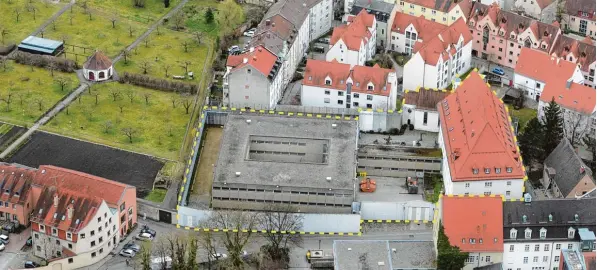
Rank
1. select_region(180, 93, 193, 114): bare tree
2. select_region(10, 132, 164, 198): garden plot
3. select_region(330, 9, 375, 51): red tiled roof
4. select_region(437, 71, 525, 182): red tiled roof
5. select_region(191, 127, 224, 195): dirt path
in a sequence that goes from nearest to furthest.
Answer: select_region(437, 71, 525, 182): red tiled roof → select_region(191, 127, 224, 195): dirt path → select_region(10, 132, 164, 198): garden plot → select_region(180, 93, 193, 114): bare tree → select_region(330, 9, 375, 51): red tiled roof

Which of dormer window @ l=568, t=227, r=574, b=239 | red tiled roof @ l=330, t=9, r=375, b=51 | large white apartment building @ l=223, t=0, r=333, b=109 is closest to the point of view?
dormer window @ l=568, t=227, r=574, b=239

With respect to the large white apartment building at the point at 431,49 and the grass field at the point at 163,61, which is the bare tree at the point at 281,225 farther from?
the grass field at the point at 163,61

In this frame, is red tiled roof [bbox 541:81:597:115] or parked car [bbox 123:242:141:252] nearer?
parked car [bbox 123:242:141:252]

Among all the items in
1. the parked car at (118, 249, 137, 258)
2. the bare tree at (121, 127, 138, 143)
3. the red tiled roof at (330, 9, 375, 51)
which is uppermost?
the red tiled roof at (330, 9, 375, 51)

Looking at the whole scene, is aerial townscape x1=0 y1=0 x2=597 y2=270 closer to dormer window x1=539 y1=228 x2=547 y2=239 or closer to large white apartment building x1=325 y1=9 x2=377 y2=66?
dormer window x1=539 y1=228 x2=547 y2=239

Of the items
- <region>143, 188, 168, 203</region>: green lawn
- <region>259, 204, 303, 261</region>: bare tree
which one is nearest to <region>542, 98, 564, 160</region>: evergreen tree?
<region>259, 204, 303, 261</region>: bare tree

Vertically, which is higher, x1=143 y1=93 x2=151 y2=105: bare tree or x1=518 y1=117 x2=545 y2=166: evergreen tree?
x1=143 y1=93 x2=151 y2=105: bare tree

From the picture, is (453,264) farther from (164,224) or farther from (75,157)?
(75,157)

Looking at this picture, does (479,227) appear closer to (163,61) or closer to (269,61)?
(269,61)
